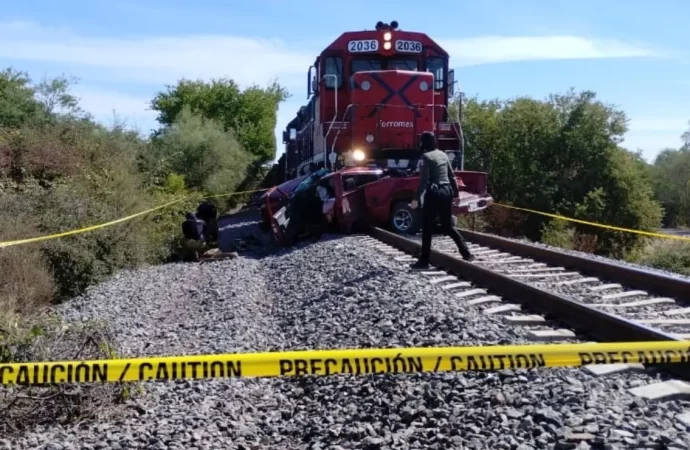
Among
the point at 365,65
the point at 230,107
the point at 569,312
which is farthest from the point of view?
the point at 230,107

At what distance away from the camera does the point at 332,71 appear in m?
16.3

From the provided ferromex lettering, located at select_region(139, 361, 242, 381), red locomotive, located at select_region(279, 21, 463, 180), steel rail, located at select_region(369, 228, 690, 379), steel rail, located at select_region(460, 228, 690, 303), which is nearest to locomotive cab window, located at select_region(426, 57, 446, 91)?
red locomotive, located at select_region(279, 21, 463, 180)

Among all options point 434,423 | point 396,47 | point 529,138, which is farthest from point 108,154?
point 529,138

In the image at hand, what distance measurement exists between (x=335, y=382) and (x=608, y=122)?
114 ft

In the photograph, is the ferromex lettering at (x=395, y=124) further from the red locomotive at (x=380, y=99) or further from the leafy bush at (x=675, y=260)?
the leafy bush at (x=675, y=260)

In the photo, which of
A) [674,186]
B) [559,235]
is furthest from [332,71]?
[674,186]

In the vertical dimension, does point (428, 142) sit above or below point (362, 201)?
above

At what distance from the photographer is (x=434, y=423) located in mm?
4383

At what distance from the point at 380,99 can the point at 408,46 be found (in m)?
1.76

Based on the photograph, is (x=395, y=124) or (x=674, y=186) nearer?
(x=395, y=124)

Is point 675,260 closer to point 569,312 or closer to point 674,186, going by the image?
point 569,312

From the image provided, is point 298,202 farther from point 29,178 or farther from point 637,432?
point 637,432

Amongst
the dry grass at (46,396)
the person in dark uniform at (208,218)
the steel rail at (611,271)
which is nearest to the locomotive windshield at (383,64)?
the person in dark uniform at (208,218)

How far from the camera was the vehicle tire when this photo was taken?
1425cm
